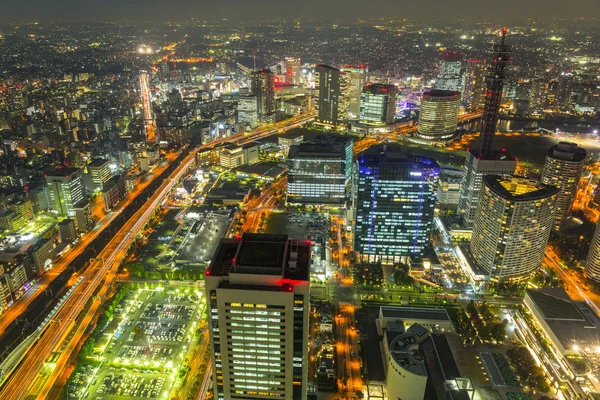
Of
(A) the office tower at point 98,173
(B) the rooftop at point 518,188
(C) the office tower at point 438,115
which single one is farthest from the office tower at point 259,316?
(C) the office tower at point 438,115

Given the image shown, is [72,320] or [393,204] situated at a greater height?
[393,204]

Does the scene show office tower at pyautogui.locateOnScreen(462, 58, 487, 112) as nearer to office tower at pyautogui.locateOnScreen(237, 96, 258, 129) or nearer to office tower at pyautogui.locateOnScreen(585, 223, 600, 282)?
office tower at pyautogui.locateOnScreen(237, 96, 258, 129)

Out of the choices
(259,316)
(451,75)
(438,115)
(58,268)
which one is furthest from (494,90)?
(451,75)

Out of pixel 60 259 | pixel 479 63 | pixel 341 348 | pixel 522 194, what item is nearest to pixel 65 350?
pixel 60 259

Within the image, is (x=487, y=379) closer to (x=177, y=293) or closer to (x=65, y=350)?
(x=177, y=293)

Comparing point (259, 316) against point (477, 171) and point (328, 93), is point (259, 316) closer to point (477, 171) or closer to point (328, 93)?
point (477, 171)

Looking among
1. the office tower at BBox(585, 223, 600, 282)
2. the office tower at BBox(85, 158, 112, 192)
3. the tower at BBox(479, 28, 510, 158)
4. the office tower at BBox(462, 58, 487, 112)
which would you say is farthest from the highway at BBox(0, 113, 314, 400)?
the office tower at BBox(462, 58, 487, 112)

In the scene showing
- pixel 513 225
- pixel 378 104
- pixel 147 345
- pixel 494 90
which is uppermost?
pixel 494 90
